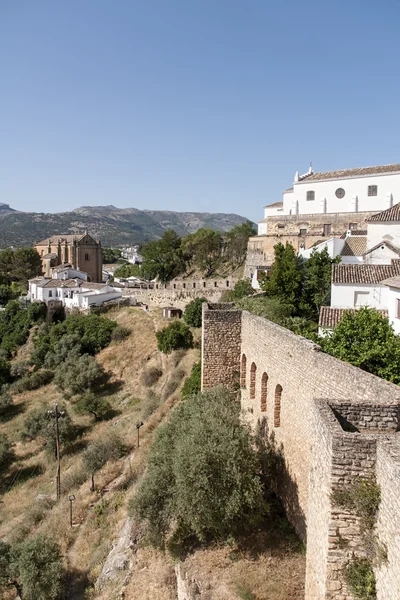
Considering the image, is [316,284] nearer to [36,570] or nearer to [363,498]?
[36,570]

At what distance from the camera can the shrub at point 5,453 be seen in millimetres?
23312

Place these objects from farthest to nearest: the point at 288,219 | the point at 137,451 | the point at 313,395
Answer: the point at 288,219, the point at 137,451, the point at 313,395

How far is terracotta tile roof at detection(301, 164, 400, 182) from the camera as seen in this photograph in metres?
32.8

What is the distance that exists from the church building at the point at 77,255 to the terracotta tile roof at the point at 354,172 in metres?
32.3

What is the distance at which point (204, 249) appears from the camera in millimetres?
45281

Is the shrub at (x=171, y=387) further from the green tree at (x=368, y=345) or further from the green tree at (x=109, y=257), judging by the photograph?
the green tree at (x=109, y=257)

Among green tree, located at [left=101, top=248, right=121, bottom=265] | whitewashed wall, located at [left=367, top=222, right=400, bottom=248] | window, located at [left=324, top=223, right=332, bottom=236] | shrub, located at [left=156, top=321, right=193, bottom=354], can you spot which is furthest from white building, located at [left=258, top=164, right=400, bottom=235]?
green tree, located at [left=101, top=248, right=121, bottom=265]

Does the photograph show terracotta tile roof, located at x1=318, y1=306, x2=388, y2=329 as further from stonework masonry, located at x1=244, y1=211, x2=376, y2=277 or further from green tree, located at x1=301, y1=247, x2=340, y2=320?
stonework masonry, located at x1=244, y1=211, x2=376, y2=277

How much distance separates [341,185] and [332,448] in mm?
33665

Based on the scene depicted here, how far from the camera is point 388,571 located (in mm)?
4211

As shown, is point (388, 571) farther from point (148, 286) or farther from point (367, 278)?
point (148, 286)

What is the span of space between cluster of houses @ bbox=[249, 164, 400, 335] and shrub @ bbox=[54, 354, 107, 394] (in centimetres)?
1275

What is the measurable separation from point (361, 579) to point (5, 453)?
23081 mm

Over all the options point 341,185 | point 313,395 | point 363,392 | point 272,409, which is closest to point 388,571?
point 363,392
